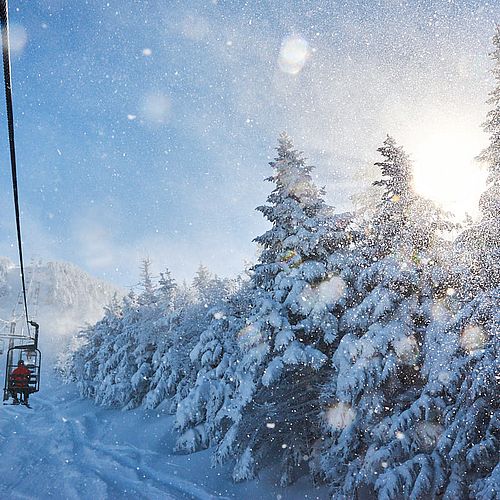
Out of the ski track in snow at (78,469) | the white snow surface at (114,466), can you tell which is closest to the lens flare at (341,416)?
the white snow surface at (114,466)

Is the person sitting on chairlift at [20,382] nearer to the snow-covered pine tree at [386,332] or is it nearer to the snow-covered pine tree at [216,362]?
the snow-covered pine tree at [216,362]

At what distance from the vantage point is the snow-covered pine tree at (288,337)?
1503 cm

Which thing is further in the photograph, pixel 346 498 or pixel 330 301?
pixel 330 301

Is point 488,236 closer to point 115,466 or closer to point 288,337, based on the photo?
point 288,337

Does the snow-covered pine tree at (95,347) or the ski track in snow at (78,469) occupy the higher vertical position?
the snow-covered pine tree at (95,347)

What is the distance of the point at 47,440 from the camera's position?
3056cm

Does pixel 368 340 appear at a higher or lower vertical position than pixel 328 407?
higher

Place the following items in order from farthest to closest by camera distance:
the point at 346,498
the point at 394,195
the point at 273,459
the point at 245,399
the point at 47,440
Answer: the point at 47,440 < the point at 273,459 < the point at 245,399 < the point at 394,195 < the point at 346,498

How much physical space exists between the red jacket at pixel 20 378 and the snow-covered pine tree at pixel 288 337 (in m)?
9.46

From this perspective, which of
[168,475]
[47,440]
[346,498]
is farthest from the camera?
[47,440]

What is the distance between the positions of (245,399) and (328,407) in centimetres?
313

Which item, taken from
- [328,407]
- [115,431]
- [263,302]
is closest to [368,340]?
[328,407]

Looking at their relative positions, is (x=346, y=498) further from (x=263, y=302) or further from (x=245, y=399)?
(x=263, y=302)

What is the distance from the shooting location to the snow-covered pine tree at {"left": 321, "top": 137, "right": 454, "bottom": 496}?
1228 cm
